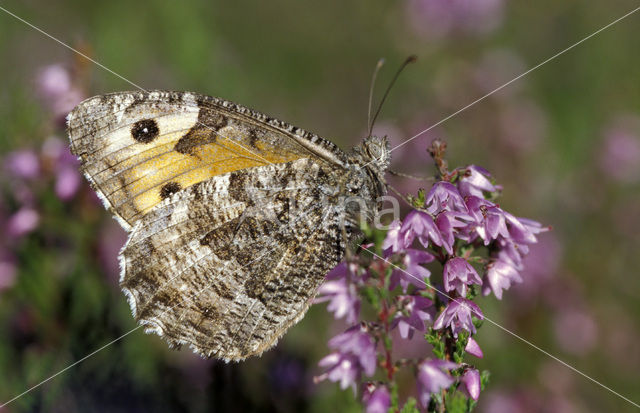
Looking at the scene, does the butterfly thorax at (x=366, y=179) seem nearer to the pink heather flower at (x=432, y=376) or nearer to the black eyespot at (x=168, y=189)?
the black eyespot at (x=168, y=189)

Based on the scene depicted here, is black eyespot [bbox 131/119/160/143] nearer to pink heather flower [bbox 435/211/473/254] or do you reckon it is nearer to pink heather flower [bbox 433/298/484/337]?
pink heather flower [bbox 435/211/473/254]

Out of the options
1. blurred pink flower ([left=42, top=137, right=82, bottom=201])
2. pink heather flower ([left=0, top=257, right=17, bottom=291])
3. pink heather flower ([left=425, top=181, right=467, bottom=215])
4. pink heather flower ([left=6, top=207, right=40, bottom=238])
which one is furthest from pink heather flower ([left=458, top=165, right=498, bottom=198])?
pink heather flower ([left=0, top=257, right=17, bottom=291])

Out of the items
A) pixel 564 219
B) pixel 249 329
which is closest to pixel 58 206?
pixel 249 329

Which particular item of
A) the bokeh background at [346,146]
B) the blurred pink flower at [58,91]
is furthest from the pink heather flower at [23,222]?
the blurred pink flower at [58,91]

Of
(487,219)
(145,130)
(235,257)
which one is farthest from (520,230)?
(145,130)

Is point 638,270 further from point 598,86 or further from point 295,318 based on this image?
point 295,318

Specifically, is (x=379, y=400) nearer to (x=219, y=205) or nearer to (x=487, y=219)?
(x=487, y=219)
